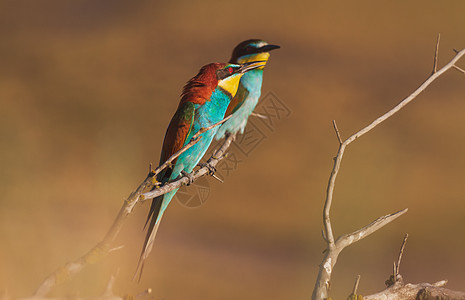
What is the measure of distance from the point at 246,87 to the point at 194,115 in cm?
45

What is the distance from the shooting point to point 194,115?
1476 millimetres

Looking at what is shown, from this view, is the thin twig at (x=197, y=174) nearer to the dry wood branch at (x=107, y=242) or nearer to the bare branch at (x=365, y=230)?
the dry wood branch at (x=107, y=242)

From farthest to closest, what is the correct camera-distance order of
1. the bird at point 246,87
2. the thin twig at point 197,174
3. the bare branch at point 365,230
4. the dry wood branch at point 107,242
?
the bird at point 246,87
the bare branch at point 365,230
the thin twig at point 197,174
the dry wood branch at point 107,242

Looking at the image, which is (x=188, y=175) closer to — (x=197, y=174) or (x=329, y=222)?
(x=197, y=174)

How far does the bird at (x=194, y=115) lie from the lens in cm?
144

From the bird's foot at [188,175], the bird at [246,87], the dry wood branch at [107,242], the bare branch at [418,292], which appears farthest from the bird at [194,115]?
the bare branch at [418,292]

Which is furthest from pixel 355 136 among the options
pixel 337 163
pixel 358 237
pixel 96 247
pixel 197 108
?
pixel 96 247

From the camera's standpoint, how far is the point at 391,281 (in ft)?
4.82

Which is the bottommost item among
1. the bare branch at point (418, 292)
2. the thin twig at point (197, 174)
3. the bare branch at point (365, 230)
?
the bare branch at point (418, 292)

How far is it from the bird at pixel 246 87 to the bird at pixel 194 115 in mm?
248

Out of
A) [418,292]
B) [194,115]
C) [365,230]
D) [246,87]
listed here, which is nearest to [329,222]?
[365,230]

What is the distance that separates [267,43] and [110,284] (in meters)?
1.12

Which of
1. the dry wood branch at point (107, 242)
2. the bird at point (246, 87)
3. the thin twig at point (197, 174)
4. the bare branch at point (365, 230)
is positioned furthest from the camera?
the bird at point (246, 87)

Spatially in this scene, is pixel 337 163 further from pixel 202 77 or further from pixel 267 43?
pixel 267 43
